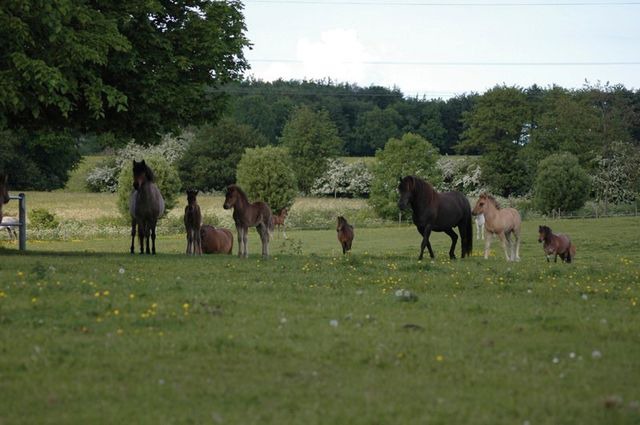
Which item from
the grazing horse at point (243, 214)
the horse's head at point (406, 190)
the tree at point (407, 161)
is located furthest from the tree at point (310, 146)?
the horse's head at point (406, 190)

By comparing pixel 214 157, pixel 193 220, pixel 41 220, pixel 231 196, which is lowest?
pixel 41 220

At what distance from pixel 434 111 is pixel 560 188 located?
60.2 metres

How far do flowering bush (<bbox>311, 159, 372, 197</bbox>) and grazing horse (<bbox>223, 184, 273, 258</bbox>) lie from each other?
3567 inches

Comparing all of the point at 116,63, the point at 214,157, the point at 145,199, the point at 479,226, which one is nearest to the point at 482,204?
the point at 145,199

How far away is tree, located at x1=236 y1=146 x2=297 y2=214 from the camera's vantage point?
290 ft

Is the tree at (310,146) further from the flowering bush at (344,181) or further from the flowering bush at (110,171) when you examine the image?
the flowering bush at (110,171)

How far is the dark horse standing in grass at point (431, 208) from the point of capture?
78.0 feet

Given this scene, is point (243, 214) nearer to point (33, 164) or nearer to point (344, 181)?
point (33, 164)

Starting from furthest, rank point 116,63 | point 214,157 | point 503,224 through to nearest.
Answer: point 214,157, point 503,224, point 116,63

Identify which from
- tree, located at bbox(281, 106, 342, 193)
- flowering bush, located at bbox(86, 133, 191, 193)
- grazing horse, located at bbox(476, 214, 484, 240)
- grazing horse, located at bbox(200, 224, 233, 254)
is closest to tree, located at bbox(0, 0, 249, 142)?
grazing horse, located at bbox(200, 224, 233, 254)

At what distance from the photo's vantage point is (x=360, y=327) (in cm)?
1092

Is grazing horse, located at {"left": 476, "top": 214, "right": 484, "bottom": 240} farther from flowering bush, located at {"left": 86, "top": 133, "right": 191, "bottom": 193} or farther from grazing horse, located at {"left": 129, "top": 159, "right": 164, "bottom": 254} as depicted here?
flowering bush, located at {"left": 86, "top": 133, "right": 191, "bottom": 193}

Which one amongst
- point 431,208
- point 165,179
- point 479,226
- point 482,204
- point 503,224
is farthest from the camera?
point 165,179

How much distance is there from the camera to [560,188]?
80.4 meters
